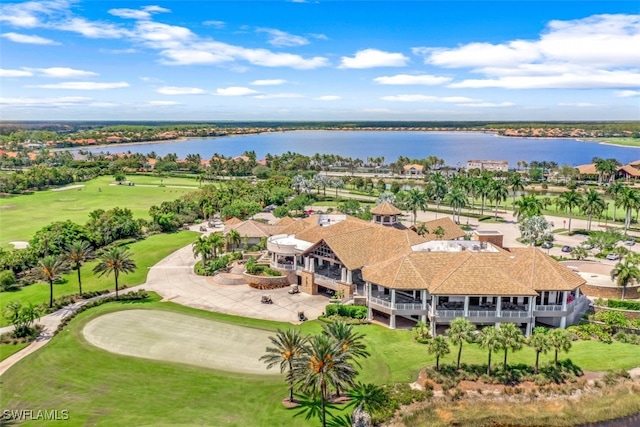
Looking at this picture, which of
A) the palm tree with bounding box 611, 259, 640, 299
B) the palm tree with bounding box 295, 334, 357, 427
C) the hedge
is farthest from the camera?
the palm tree with bounding box 611, 259, 640, 299

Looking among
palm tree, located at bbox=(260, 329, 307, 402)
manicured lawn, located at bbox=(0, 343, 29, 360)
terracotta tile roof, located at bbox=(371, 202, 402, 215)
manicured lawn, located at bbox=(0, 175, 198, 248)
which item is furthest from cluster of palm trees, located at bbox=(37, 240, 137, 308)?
terracotta tile roof, located at bbox=(371, 202, 402, 215)

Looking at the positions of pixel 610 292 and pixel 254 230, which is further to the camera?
pixel 254 230

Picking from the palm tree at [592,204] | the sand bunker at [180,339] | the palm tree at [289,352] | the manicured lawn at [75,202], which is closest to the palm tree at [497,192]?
the palm tree at [592,204]

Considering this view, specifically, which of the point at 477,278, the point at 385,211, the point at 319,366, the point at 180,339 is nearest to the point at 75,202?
the point at 385,211

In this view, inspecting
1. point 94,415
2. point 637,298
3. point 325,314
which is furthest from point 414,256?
point 94,415

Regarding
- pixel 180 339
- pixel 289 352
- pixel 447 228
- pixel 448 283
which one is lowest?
pixel 180 339

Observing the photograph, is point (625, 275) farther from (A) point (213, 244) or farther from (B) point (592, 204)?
(A) point (213, 244)

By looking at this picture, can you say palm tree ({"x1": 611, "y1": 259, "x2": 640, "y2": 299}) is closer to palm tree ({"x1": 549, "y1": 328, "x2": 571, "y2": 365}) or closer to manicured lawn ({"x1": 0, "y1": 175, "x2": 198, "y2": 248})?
palm tree ({"x1": 549, "y1": 328, "x2": 571, "y2": 365})

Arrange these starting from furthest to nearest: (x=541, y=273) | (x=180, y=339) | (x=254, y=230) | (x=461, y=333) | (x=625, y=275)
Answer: (x=254, y=230)
(x=625, y=275)
(x=541, y=273)
(x=180, y=339)
(x=461, y=333)
